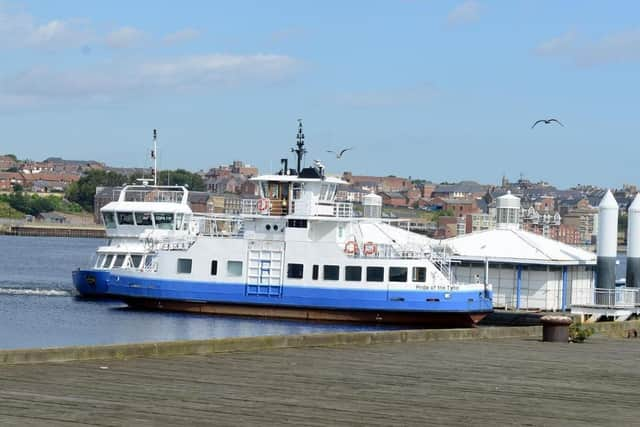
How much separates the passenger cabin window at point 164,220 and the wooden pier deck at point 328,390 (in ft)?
141

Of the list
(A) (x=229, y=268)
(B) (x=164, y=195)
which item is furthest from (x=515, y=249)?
(B) (x=164, y=195)

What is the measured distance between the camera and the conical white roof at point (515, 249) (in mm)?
50500

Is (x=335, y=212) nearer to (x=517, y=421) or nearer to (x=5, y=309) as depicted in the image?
(x=5, y=309)

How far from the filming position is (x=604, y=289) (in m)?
45.8

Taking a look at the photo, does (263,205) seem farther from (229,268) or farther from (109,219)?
(109,219)

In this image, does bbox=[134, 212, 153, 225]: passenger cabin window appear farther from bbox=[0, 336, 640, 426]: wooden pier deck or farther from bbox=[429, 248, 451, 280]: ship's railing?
bbox=[0, 336, 640, 426]: wooden pier deck

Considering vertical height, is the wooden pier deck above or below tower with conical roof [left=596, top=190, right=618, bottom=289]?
below

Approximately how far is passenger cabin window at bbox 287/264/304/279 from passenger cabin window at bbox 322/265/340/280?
936mm

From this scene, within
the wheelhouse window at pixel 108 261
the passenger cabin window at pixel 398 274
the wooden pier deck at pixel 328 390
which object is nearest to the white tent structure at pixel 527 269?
the passenger cabin window at pixel 398 274

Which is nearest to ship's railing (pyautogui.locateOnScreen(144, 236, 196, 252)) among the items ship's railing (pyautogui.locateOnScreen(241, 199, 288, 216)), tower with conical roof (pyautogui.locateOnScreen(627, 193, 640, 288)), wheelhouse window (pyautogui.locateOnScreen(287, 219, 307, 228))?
ship's railing (pyautogui.locateOnScreen(241, 199, 288, 216))

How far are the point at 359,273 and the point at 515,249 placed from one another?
258 inches

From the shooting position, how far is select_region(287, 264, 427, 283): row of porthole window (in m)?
49.1

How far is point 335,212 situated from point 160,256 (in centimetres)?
732

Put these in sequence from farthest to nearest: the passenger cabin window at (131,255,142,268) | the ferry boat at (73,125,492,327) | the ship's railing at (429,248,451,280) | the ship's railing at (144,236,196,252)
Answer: the passenger cabin window at (131,255,142,268) → the ship's railing at (144,236,196,252) → the ship's railing at (429,248,451,280) → the ferry boat at (73,125,492,327)
